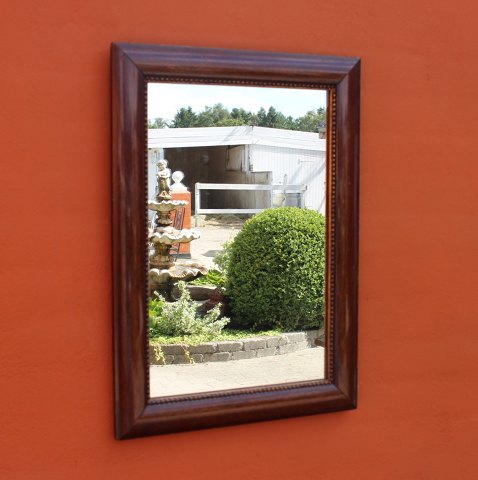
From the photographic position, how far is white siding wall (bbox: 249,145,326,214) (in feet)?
6.83

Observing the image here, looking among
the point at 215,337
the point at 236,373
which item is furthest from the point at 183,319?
the point at 236,373

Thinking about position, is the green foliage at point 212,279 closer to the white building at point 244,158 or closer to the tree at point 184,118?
the white building at point 244,158

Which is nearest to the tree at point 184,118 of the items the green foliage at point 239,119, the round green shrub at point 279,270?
the green foliage at point 239,119

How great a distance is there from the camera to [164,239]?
6.42 ft

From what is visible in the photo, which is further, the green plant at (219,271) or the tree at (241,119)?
the green plant at (219,271)

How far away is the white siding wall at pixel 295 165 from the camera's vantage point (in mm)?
2082

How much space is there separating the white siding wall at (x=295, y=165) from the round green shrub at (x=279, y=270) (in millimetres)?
99
